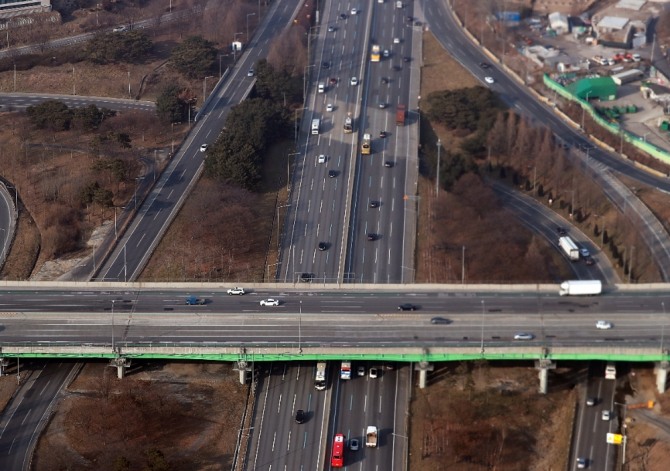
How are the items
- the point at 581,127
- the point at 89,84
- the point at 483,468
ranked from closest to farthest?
the point at 483,468 → the point at 581,127 → the point at 89,84

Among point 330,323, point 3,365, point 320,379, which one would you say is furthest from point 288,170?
point 3,365

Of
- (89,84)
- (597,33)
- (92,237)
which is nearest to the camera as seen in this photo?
(92,237)

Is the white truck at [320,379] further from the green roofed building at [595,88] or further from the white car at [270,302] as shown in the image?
the green roofed building at [595,88]

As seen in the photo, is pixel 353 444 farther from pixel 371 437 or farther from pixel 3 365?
pixel 3 365

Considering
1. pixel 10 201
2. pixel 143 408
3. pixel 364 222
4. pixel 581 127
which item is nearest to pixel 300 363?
pixel 143 408

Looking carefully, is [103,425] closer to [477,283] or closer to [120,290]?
[120,290]

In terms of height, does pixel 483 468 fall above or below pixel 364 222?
below

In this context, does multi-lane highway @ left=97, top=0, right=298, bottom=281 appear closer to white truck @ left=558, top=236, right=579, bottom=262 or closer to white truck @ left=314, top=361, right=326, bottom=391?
white truck @ left=314, top=361, right=326, bottom=391
